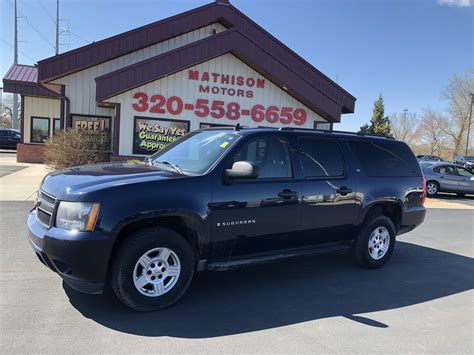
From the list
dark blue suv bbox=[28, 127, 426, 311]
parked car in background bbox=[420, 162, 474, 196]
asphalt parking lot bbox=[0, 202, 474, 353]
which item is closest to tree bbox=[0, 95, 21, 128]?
parked car in background bbox=[420, 162, 474, 196]

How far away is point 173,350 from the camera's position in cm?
337

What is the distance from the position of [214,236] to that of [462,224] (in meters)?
8.62

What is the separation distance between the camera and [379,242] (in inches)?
236

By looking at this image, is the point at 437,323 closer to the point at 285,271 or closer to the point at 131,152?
the point at 285,271

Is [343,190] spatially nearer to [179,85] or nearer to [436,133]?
[179,85]

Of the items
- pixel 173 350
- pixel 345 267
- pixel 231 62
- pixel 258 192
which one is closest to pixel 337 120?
pixel 231 62

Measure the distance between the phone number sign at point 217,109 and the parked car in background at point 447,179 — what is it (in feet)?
19.2

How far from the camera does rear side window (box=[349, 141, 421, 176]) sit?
5.85 m

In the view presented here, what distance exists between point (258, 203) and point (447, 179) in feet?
49.6

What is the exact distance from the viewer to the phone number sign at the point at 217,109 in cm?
1411

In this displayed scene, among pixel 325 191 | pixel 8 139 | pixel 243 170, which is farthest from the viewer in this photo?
pixel 8 139

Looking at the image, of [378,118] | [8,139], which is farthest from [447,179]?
[378,118]

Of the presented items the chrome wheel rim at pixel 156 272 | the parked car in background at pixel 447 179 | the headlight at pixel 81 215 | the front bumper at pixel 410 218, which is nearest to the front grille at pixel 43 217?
the headlight at pixel 81 215

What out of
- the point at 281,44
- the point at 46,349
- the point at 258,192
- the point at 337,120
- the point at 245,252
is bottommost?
the point at 46,349
